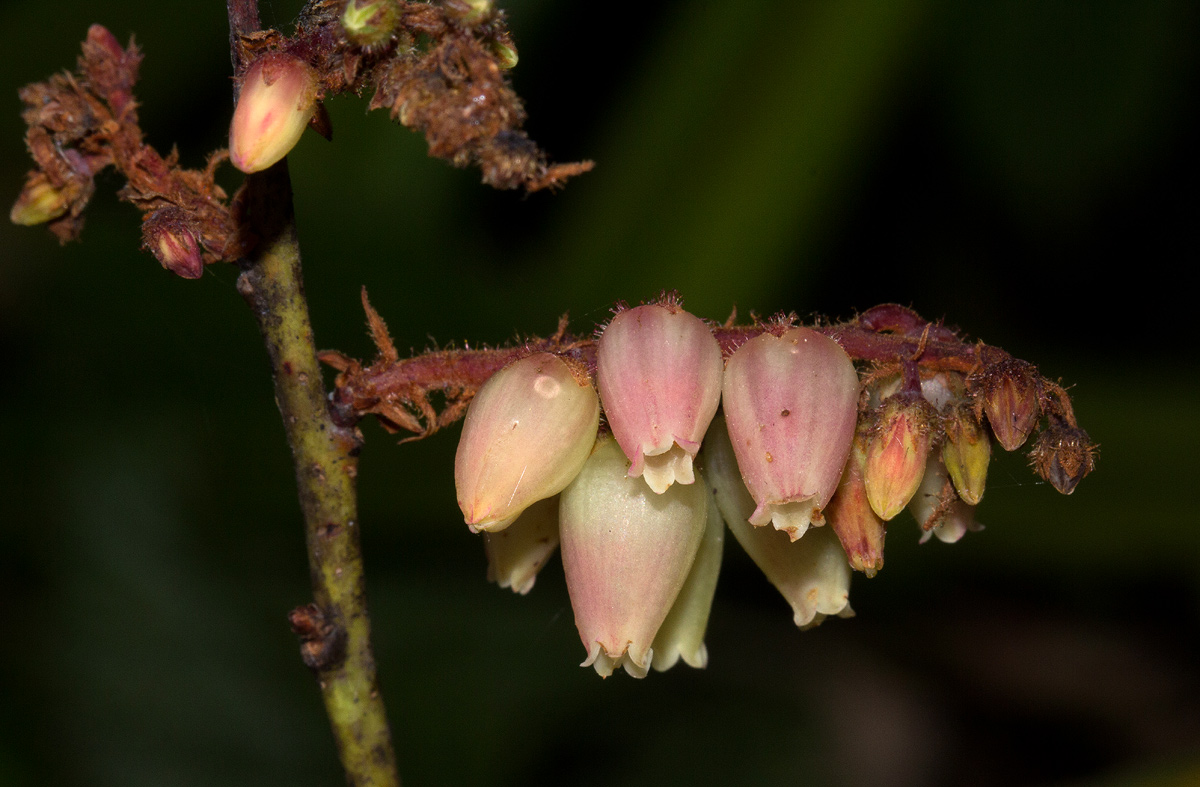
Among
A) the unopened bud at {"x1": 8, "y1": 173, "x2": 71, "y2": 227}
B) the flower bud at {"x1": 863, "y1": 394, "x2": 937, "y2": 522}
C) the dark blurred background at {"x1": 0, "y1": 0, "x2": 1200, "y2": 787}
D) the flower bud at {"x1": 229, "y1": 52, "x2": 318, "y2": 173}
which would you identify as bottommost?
the dark blurred background at {"x1": 0, "y1": 0, "x2": 1200, "y2": 787}

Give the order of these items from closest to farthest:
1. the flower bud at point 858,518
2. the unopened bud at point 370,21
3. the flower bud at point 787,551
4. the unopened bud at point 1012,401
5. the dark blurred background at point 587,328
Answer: the unopened bud at point 370,21, the unopened bud at point 1012,401, the flower bud at point 858,518, the flower bud at point 787,551, the dark blurred background at point 587,328

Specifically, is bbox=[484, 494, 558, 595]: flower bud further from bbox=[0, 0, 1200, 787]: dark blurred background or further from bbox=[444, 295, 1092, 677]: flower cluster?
bbox=[0, 0, 1200, 787]: dark blurred background

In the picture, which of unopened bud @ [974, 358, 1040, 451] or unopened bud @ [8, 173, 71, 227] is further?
unopened bud @ [8, 173, 71, 227]

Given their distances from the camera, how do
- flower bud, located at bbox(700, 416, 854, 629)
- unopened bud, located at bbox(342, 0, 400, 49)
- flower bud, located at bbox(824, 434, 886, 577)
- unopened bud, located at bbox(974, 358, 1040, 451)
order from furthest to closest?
flower bud, located at bbox(700, 416, 854, 629), flower bud, located at bbox(824, 434, 886, 577), unopened bud, located at bbox(974, 358, 1040, 451), unopened bud, located at bbox(342, 0, 400, 49)

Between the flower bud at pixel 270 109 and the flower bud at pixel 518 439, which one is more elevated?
the flower bud at pixel 270 109

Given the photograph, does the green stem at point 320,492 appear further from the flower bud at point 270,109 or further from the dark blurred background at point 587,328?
the dark blurred background at point 587,328

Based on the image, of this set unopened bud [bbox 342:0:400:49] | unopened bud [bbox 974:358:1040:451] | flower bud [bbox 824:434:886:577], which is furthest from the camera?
flower bud [bbox 824:434:886:577]

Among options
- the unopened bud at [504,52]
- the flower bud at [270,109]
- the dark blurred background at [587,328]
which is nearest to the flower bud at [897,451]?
the unopened bud at [504,52]

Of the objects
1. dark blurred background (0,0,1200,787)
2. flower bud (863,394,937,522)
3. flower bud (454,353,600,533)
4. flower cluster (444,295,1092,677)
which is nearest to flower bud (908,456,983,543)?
flower cluster (444,295,1092,677)

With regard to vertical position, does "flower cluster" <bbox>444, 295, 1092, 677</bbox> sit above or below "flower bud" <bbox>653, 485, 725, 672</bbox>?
above
